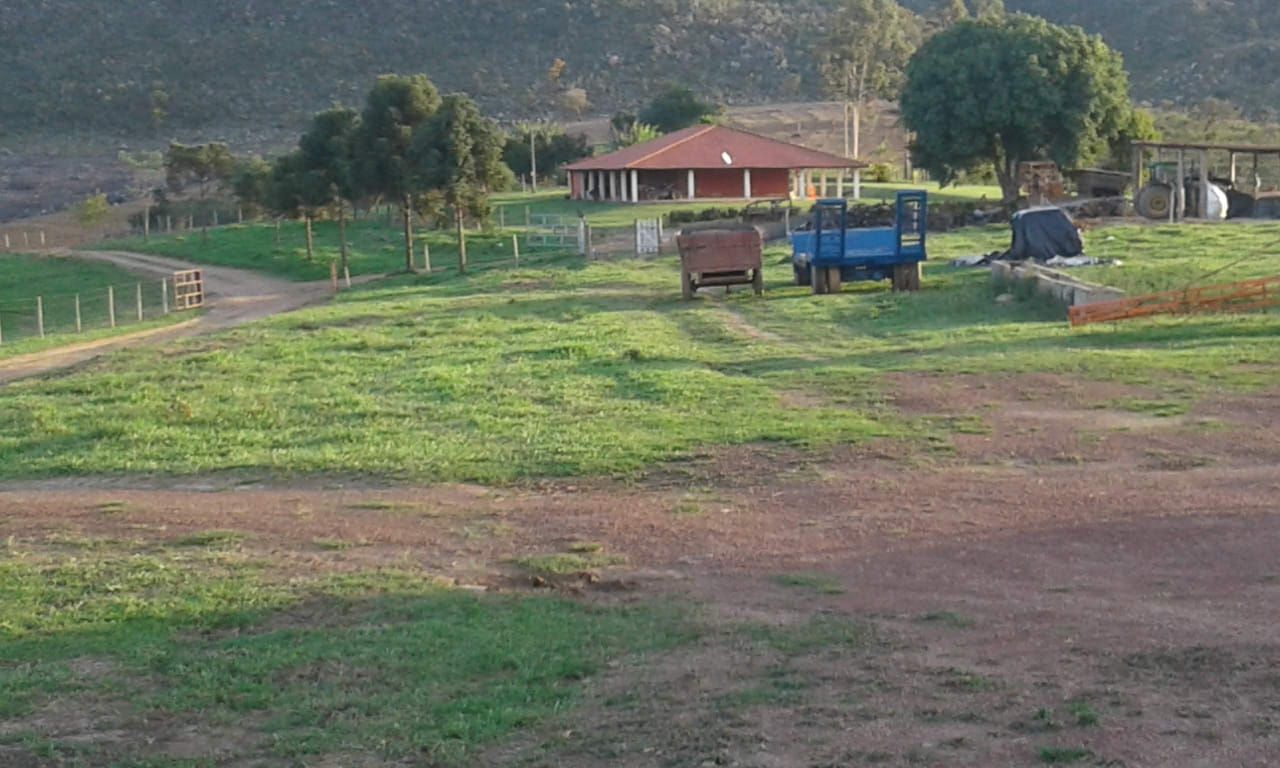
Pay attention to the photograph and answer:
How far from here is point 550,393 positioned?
1780cm

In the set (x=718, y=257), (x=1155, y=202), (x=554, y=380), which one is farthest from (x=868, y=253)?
(x=1155, y=202)

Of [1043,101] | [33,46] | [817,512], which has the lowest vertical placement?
[817,512]

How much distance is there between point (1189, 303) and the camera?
2322 centimetres

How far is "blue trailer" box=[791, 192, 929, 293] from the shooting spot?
102ft

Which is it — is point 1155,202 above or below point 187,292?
above

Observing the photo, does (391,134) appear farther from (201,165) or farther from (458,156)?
(201,165)

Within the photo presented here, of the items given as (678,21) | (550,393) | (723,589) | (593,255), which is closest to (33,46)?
(678,21)

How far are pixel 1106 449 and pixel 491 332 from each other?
13.5 m

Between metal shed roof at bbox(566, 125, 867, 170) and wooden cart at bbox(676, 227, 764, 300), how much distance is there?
113ft

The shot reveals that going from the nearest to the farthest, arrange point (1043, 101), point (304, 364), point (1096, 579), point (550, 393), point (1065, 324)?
point (1096, 579)
point (550, 393)
point (304, 364)
point (1065, 324)
point (1043, 101)

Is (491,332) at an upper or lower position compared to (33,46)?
lower

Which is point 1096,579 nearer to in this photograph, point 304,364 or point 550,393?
point 550,393

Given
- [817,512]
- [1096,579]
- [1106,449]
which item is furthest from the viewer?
[1106,449]

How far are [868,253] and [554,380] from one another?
1376 centimetres
